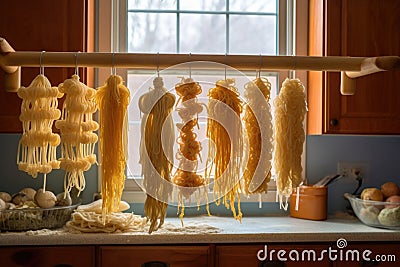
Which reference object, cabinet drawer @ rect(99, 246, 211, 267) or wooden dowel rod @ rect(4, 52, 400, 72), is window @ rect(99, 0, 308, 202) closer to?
cabinet drawer @ rect(99, 246, 211, 267)

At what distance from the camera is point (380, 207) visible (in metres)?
1.95

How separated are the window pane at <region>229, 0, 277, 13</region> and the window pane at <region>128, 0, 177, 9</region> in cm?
31

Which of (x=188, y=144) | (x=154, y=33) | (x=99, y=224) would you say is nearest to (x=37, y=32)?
(x=154, y=33)

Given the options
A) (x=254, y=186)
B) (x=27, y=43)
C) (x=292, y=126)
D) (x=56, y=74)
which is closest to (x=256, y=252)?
(x=254, y=186)

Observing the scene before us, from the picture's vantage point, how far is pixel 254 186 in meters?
1.46

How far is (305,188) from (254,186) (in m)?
0.80

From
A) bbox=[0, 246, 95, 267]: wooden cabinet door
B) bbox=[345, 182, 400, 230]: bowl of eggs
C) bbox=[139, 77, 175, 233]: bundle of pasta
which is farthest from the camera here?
bbox=[345, 182, 400, 230]: bowl of eggs

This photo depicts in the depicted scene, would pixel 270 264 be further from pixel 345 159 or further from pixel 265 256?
pixel 345 159

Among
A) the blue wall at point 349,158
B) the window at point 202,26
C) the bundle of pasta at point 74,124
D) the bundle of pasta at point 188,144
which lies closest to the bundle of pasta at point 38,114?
the bundle of pasta at point 74,124

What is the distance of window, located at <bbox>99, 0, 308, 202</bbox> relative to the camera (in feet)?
7.86

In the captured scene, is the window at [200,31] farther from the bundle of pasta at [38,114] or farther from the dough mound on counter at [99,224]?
the bundle of pasta at [38,114]

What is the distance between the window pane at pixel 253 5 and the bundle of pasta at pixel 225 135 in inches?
44.8

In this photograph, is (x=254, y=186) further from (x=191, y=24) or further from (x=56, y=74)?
(x=191, y=24)

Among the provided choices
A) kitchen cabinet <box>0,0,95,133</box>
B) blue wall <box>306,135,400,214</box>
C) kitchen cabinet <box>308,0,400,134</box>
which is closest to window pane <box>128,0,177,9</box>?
kitchen cabinet <box>0,0,95,133</box>
